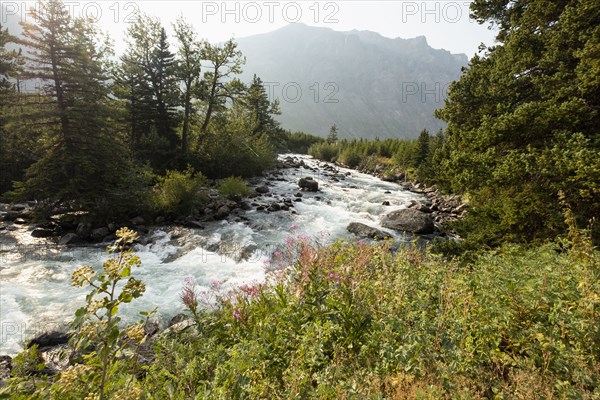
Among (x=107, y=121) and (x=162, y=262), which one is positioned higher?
(x=107, y=121)

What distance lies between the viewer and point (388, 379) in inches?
104

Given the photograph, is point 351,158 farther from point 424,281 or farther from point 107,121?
point 424,281

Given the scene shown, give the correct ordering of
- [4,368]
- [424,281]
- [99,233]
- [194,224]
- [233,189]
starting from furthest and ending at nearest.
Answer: [233,189]
[194,224]
[99,233]
[4,368]
[424,281]

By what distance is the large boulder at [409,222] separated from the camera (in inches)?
545

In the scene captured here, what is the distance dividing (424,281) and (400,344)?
147 cm

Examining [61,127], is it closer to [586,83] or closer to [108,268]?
[108,268]

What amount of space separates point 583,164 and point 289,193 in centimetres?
1718

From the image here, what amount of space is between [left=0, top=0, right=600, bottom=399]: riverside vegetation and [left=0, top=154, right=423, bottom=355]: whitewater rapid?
38.1 inches

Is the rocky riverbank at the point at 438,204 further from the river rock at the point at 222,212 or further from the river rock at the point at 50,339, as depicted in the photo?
the river rock at the point at 50,339

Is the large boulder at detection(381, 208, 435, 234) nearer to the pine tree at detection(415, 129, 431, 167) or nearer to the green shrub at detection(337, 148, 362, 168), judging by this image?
the pine tree at detection(415, 129, 431, 167)

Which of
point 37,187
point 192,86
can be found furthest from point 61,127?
point 192,86

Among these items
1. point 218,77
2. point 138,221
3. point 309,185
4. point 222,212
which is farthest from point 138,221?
point 218,77

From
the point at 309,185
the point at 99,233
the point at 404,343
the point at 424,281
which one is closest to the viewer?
the point at 404,343

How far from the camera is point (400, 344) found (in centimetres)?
312
